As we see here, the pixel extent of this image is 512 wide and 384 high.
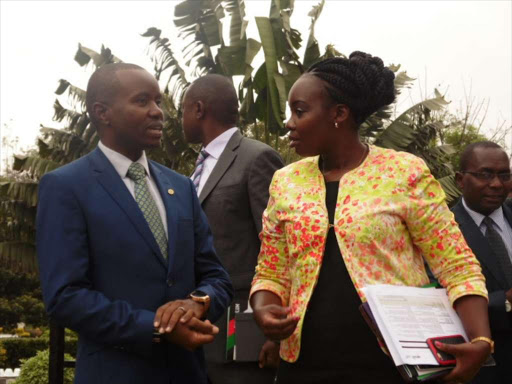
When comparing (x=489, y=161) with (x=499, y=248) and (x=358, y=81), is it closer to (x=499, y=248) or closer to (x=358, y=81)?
(x=499, y=248)

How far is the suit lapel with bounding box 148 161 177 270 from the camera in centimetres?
295

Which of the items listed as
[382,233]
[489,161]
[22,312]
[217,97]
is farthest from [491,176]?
[22,312]

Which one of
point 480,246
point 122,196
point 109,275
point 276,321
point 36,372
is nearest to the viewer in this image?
point 276,321

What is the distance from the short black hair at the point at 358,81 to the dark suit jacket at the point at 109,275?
32.7 inches

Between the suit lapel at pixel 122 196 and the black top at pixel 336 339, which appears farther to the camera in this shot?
the suit lapel at pixel 122 196

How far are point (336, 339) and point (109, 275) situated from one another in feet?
2.87

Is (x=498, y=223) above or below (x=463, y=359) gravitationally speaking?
above

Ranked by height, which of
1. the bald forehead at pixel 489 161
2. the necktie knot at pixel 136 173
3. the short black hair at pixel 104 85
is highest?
the short black hair at pixel 104 85

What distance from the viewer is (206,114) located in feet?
15.3

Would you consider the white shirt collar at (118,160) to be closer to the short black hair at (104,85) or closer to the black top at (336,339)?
the short black hair at (104,85)

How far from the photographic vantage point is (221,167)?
4.32 metres

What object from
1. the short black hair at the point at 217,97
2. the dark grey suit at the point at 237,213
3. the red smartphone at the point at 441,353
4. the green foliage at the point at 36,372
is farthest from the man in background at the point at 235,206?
the green foliage at the point at 36,372

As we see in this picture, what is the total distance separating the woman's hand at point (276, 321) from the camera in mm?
2633

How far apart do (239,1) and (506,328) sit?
11.3m
